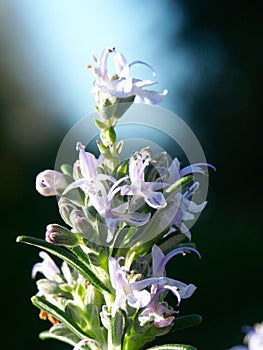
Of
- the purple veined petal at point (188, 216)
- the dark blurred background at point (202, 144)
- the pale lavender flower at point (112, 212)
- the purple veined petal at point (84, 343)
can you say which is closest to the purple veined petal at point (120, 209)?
the pale lavender flower at point (112, 212)

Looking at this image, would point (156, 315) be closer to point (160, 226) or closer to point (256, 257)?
point (160, 226)

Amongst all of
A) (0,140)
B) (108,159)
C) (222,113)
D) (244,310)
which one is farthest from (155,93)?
(222,113)

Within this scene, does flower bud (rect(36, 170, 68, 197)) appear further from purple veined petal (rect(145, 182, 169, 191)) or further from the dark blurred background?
the dark blurred background

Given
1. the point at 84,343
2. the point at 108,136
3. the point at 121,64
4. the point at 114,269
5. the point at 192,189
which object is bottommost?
the point at 84,343

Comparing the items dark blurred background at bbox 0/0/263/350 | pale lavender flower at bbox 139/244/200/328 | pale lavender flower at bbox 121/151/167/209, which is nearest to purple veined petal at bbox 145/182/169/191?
pale lavender flower at bbox 121/151/167/209

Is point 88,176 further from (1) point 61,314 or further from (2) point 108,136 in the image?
(1) point 61,314

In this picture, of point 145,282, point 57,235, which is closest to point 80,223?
point 57,235
